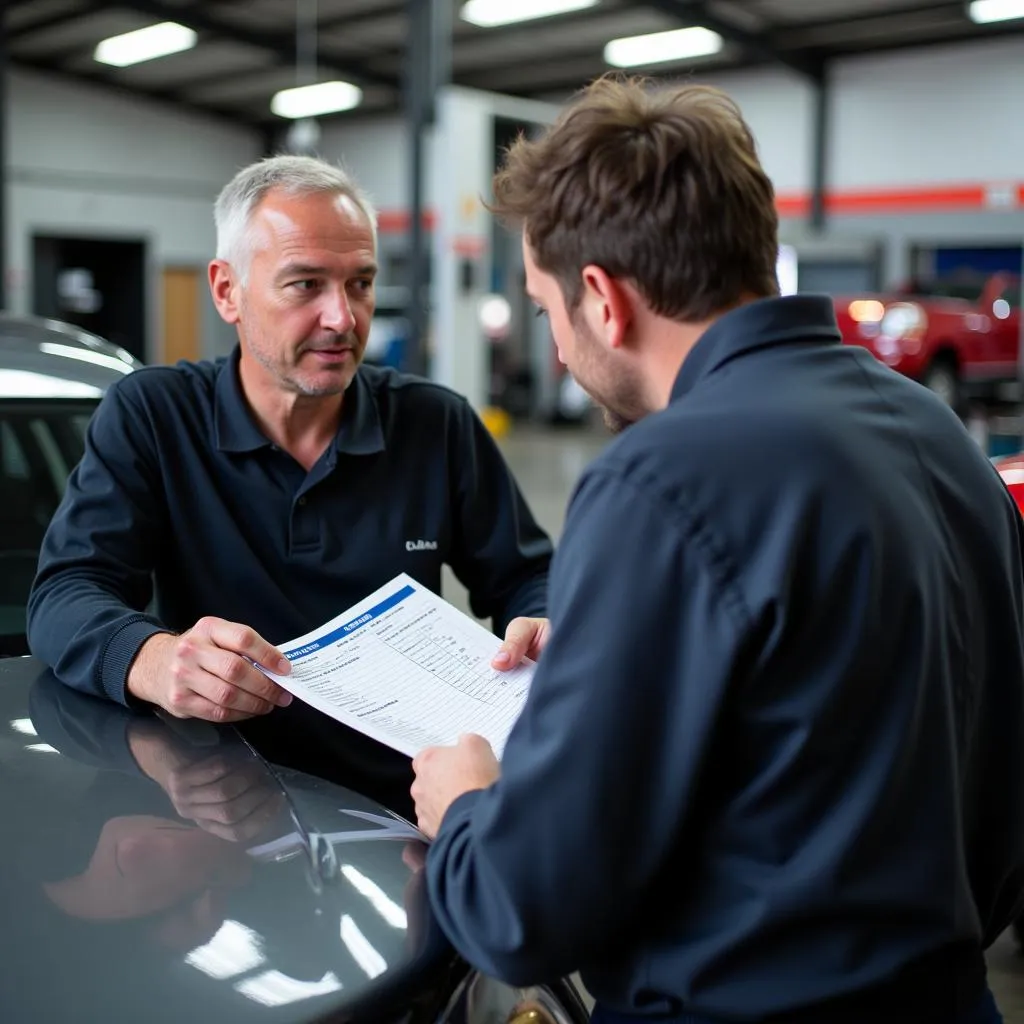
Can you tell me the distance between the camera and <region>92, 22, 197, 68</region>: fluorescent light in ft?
53.1

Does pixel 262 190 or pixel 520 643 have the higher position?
pixel 262 190

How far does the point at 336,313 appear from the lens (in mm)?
1993

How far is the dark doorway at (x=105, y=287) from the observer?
66.2 feet

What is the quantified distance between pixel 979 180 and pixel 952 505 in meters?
15.6

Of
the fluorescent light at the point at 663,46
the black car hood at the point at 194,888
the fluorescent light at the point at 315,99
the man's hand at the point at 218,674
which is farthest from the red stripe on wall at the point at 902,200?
the black car hood at the point at 194,888

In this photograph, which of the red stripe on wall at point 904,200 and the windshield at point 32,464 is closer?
the windshield at point 32,464

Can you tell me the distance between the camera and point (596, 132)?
1063 millimetres

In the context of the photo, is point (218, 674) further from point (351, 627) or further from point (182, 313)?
point (182, 313)

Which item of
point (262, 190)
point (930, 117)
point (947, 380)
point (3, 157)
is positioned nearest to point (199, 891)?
point (262, 190)

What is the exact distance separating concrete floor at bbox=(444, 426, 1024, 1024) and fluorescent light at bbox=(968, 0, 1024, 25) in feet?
21.1

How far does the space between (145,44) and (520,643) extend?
17.5m

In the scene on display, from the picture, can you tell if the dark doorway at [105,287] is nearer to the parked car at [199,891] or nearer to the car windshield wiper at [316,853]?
the parked car at [199,891]

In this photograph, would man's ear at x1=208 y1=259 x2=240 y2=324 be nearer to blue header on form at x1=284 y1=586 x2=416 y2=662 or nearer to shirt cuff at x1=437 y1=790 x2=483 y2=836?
blue header on form at x1=284 y1=586 x2=416 y2=662

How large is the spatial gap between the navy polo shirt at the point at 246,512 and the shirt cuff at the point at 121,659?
0.14m
